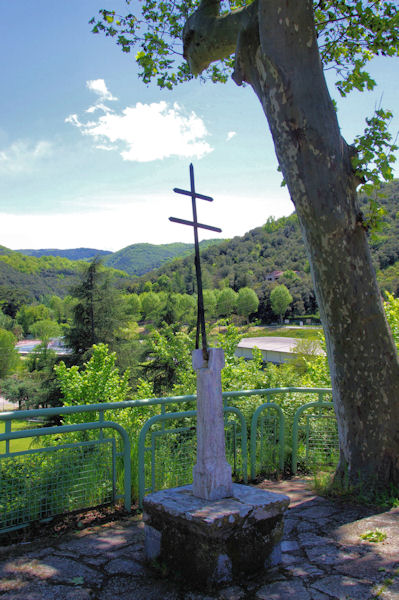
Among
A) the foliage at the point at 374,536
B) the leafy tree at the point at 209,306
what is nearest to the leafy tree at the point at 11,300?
the leafy tree at the point at 209,306

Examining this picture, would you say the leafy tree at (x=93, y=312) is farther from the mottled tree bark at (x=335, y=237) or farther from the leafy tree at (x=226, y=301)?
the leafy tree at (x=226, y=301)

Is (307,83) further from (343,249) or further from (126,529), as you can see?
(126,529)

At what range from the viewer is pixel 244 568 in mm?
3047

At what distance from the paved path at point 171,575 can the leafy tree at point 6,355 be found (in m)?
Result: 75.5

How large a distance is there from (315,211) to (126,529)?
3419 millimetres

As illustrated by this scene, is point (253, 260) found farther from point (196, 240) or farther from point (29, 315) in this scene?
point (196, 240)

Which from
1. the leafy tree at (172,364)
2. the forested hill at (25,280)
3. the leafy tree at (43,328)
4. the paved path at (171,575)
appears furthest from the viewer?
the forested hill at (25,280)

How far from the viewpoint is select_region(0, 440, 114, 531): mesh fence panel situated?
387 centimetres

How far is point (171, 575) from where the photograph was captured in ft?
10.1

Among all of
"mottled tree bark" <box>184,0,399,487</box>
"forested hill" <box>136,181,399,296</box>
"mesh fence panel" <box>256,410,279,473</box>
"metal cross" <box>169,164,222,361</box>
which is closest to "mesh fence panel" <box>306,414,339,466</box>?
"mesh fence panel" <box>256,410,279,473</box>

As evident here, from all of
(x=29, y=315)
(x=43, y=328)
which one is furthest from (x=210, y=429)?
(x=29, y=315)

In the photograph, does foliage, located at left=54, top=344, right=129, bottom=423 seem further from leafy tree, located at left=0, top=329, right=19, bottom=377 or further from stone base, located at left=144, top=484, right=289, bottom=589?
leafy tree, located at left=0, top=329, right=19, bottom=377

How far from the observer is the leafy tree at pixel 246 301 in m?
89.2

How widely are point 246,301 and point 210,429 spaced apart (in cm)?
8772
